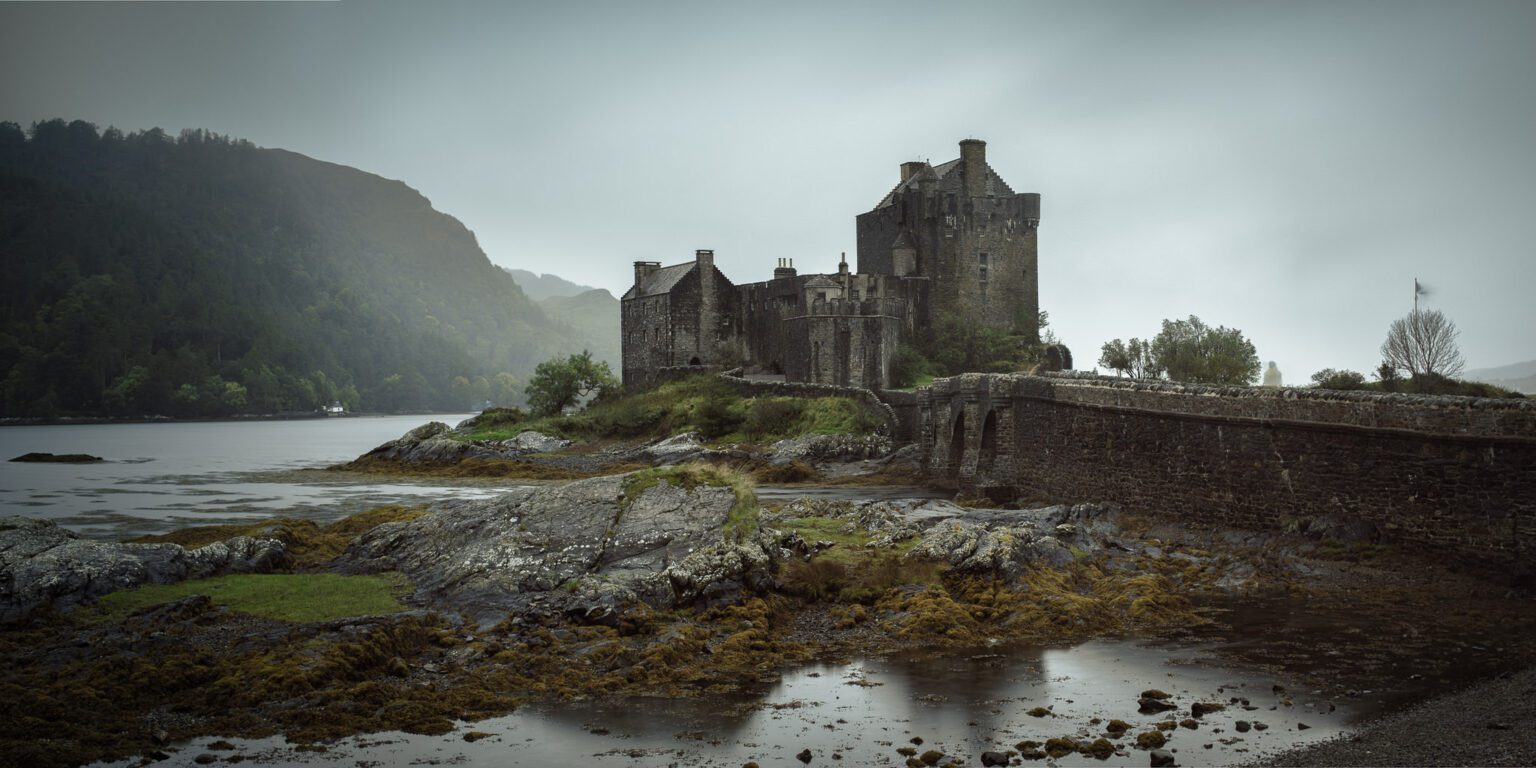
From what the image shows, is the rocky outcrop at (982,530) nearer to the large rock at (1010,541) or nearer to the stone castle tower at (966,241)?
the large rock at (1010,541)

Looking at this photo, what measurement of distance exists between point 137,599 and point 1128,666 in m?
14.4

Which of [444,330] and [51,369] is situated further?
[444,330]

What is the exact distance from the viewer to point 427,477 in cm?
4881

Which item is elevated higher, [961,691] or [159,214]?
[159,214]

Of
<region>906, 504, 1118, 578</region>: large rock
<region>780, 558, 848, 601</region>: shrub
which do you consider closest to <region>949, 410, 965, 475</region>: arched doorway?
<region>906, 504, 1118, 578</region>: large rock

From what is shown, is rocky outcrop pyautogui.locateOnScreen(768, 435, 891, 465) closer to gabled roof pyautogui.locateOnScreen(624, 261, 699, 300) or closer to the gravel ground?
gabled roof pyautogui.locateOnScreen(624, 261, 699, 300)

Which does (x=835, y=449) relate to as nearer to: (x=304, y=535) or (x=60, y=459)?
(x=304, y=535)

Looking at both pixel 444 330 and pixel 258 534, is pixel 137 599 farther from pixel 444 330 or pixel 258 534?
pixel 444 330

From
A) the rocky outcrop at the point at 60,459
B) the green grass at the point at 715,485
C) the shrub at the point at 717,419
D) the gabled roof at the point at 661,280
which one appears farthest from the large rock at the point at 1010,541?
the rocky outcrop at the point at 60,459

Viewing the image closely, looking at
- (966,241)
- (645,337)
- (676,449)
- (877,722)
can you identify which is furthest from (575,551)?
(645,337)

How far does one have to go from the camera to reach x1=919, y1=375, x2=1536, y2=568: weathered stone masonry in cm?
1973

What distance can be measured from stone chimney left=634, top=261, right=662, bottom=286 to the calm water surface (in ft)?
62.1

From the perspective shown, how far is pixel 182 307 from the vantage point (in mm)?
126438

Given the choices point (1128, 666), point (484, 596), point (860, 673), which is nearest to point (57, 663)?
point (484, 596)
